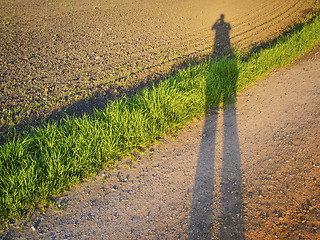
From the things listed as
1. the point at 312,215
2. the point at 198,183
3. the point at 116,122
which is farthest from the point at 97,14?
the point at 312,215

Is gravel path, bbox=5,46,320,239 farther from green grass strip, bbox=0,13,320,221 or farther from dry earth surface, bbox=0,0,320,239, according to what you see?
green grass strip, bbox=0,13,320,221

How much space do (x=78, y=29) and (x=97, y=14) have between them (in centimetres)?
342

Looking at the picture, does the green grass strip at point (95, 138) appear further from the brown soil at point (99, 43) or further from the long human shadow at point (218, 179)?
the brown soil at point (99, 43)

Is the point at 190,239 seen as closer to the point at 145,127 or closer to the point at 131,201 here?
the point at 131,201

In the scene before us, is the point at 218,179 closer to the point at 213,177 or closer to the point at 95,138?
the point at 213,177

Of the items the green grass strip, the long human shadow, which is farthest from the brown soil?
the long human shadow

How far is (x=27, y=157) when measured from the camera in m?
3.18

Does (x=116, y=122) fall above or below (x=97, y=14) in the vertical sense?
below

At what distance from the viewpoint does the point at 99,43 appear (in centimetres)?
887

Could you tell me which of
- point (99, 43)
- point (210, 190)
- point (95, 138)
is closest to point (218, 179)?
point (210, 190)

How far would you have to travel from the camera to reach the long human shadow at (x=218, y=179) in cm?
259

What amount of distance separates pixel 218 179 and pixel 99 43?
727 centimetres

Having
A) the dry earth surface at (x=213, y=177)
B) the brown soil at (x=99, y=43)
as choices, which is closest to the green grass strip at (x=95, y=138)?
the dry earth surface at (x=213, y=177)

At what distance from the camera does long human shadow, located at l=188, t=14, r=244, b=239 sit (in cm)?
259
